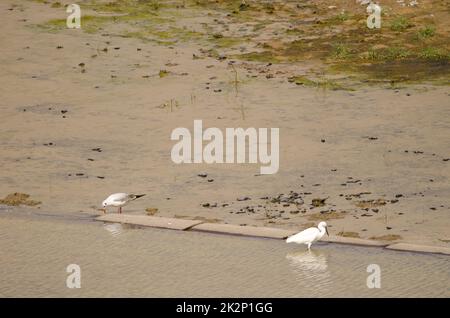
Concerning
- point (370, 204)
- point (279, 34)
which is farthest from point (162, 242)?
point (279, 34)

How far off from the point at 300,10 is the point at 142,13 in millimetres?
3181

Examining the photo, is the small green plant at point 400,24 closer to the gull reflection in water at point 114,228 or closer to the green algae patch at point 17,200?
the green algae patch at point 17,200

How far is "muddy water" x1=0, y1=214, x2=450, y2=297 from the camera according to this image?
8.41 m

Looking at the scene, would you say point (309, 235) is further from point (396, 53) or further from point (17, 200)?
point (396, 53)

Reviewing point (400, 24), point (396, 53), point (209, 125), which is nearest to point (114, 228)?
point (209, 125)

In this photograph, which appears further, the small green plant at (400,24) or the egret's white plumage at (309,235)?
the small green plant at (400,24)

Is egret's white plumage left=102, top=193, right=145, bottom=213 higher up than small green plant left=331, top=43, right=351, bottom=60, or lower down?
lower down

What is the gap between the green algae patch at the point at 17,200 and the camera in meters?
11.1

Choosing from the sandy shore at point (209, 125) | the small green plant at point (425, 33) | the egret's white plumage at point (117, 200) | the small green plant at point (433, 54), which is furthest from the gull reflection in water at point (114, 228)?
the small green plant at point (425, 33)

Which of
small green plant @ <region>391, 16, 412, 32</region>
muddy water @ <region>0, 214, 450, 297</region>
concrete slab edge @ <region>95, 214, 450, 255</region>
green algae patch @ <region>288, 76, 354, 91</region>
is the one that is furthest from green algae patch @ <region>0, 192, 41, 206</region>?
small green plant @ <region>391, 16, 412, 32</region>

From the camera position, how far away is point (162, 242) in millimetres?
9711

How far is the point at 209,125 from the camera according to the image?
1408 centimetres

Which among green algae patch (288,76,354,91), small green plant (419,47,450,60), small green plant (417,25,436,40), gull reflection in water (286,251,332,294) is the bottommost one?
gull reflection in water (286,251,332,294)

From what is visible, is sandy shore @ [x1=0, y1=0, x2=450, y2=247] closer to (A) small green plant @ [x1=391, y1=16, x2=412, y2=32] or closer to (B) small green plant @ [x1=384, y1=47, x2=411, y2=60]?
(B) small green plant @ [x1=384, y1=47, x2=411, y2=60]
